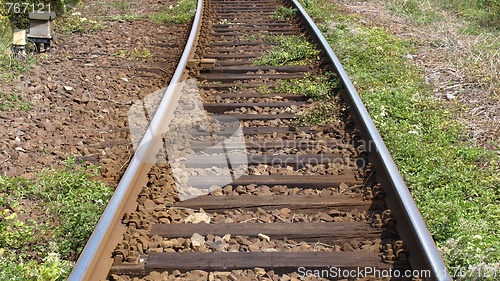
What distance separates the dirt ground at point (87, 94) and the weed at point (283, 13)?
5.34 ft

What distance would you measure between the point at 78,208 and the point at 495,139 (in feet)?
11.8

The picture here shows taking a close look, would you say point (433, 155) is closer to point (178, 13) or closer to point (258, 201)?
point (258, 201)

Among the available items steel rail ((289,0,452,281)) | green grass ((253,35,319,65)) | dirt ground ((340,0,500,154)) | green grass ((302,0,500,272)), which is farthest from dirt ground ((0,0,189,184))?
dirt ground ((340,0,500,154))

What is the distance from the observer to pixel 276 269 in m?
3.17

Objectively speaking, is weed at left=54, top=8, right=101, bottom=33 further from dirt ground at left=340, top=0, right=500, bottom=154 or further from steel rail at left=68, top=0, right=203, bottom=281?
dirt ground at left=340, top=0, right=500, bottom=154

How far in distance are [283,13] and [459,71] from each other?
412cm

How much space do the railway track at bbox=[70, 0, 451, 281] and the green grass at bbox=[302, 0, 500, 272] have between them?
0.30 meters

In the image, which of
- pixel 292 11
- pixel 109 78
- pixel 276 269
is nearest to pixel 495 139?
pixel 276 269

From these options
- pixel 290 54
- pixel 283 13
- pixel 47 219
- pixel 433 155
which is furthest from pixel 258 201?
pixel 283 13

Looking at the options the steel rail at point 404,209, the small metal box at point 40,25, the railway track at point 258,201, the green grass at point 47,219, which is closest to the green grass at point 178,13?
the small metal box at point 40,25

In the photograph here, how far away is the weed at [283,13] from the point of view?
9.77 m

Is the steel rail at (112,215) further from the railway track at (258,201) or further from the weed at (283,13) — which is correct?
the weed at (283,13)

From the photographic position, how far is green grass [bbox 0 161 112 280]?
3.20 metres

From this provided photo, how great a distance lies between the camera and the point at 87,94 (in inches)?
235
